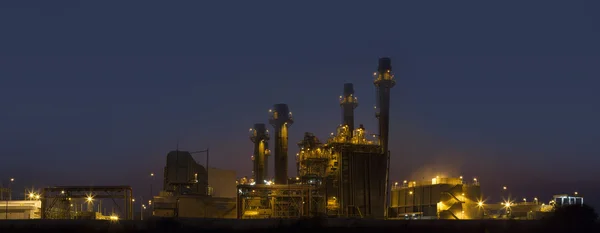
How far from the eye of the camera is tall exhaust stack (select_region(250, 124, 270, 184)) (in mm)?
110312

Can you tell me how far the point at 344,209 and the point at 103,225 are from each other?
35845 mm

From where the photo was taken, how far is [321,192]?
84.8 meters

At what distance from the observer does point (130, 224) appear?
191ft

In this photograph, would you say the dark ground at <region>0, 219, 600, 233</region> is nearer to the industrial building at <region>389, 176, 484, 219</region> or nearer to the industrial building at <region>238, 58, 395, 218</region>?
the industrial building at <region>238, 58, 395, 218</region>

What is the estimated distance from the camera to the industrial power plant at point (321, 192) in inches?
3031

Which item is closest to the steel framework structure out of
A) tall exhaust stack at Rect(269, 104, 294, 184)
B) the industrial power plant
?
the industrial power plant

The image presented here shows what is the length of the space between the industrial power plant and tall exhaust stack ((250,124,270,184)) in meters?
8.66

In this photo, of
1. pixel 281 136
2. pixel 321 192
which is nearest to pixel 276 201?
pixel 321 192

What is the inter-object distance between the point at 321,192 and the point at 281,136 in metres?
15.7

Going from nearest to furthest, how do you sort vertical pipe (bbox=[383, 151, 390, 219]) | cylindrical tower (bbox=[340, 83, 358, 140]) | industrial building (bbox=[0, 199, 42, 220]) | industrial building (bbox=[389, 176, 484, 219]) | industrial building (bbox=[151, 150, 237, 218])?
1. industrial building (bbox=[151, 150, 237, 218])
2. industrial building (bbox=[0, 199, 42, 220])
3. industrial building (bbox=[389, 176, 484, 219])
4. vertical pipe (bbox=[383, 151, 390, 219])
5. cylindrical tower (bbox=[340, 83, 358, 140])

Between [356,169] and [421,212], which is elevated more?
[356,169]

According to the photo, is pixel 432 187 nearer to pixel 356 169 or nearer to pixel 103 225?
pixel 356 169

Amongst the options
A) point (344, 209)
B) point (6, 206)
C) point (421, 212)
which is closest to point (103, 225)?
point (6, 206)

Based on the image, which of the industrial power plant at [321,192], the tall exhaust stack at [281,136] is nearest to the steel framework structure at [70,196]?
the industrial power plant at [321,192]
